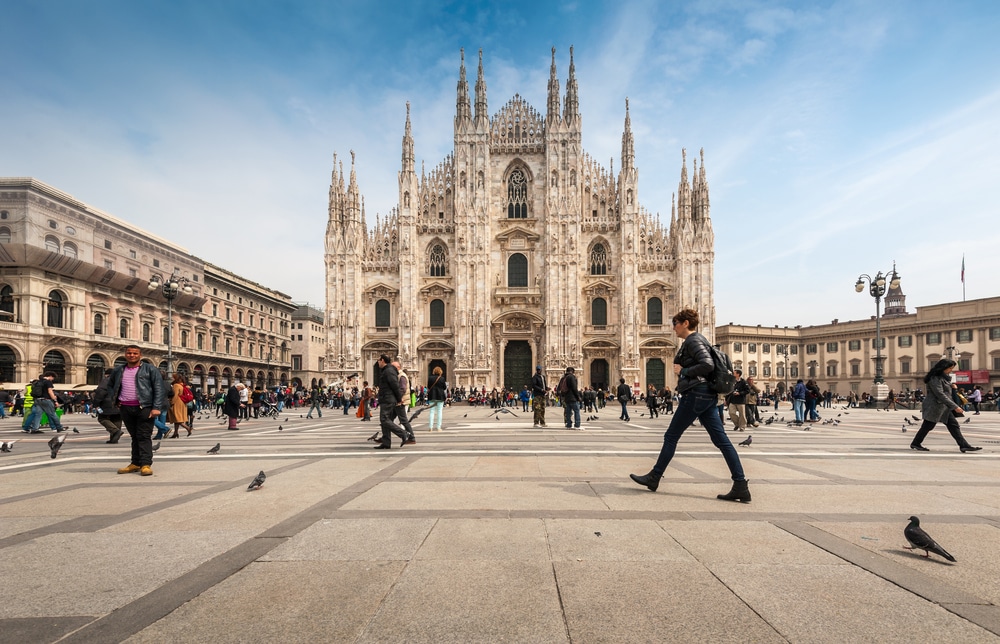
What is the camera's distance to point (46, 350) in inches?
1389

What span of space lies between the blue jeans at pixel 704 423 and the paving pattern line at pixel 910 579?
2.98 ft

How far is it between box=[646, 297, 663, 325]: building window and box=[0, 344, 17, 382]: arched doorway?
39.9m

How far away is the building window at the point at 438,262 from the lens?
135 feet

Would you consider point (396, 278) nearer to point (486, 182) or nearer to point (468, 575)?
point (486, 182)

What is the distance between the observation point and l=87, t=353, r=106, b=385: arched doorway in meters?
38.7

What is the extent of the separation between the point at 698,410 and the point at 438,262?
121ft

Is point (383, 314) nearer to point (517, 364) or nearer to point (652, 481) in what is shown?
point (517, 364)

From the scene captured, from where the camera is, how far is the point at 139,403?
7.03 metres

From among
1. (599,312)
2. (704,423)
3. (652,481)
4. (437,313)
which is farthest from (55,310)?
(704,423)

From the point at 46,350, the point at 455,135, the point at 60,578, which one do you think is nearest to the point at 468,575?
the point at 60,578

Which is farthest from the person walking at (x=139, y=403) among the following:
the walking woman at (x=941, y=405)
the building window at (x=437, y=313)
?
the building window at (x=437, y=313)

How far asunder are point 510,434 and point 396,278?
29668mm

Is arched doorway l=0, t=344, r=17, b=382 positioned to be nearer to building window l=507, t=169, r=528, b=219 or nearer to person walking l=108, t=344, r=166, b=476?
building window l=507, t=169, r=528, b=219

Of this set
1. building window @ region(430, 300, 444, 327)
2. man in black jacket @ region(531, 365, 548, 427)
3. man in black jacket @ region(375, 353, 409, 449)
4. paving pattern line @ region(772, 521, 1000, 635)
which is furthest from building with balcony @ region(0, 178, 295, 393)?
paving pattern line @ region(772, 521, 1000, 635)
